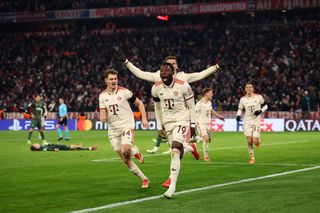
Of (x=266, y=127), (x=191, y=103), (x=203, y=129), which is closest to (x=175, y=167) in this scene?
(x=191, y=103)

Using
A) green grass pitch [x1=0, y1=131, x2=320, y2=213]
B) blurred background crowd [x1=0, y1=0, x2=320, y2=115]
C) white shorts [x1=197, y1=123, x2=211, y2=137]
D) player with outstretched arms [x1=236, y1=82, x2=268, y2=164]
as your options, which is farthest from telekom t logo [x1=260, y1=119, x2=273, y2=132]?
player with outstretched arms [x1=236, y1=82, x2=268, y2=164]

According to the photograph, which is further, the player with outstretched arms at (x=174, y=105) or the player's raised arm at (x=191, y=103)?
the player's raised arm at (x=191, y=103)

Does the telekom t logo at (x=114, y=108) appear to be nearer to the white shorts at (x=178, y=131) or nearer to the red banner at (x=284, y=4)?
the white shorts at (x=178, y=131)

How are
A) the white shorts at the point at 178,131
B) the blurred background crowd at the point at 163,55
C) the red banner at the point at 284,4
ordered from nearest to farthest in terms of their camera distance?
the white shorts at the point at 178,131 → the blurred background crowd at the point at 163,55 → the red banner at the point at 284,4

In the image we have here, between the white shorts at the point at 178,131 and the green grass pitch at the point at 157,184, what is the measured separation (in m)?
1.04

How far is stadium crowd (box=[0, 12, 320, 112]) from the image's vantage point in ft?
158

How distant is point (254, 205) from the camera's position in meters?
10.7

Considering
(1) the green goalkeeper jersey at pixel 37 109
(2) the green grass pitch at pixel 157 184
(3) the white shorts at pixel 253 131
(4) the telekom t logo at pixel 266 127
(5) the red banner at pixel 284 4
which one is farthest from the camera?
(5) the red banner at pixel 284 4

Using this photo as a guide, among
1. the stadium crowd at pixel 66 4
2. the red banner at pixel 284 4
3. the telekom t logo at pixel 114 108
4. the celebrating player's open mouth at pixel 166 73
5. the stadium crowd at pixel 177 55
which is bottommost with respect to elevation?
the telekom t logo at pixel 114 108

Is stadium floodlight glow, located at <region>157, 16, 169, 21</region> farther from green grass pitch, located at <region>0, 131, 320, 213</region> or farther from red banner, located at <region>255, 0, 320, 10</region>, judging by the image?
green grass pitch, located at <region>0, 131, 320, 213</region>

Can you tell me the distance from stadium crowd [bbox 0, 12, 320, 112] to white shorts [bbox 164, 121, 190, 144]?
32.1 metres

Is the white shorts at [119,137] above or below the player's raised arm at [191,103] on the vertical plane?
below

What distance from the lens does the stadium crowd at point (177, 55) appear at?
4816 centimetres

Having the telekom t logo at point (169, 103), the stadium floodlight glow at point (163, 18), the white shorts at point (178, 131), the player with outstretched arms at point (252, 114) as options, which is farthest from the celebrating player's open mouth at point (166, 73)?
the stadium floodlight glow at point (163, 18)
